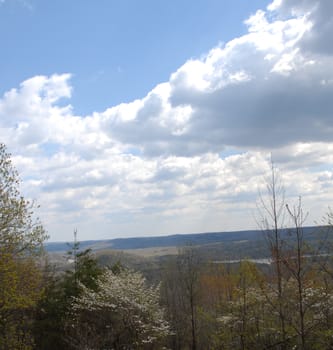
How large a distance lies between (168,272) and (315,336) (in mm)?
49859

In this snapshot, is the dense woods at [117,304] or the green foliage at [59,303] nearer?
the dense woods at [117,304]

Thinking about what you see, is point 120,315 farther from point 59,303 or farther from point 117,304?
point 59,303

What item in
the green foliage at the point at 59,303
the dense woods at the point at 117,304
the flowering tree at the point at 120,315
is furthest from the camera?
the green foliage at the point at 59,303

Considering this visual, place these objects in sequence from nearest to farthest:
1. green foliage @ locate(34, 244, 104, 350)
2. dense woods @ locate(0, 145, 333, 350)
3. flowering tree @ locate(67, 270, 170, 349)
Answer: dense woods @ locate(0, 145, 333, 350) < flowering tree @ locate(67, 270, 170, 349) < green foliage @ locate(34, 244, 104, 350)

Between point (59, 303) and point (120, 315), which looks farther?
point (59, 303)

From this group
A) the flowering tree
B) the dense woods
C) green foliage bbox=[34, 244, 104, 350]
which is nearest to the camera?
the dense woods

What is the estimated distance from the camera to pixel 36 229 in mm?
21250

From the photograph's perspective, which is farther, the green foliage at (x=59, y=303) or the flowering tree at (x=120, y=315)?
the green foliage at (x=59, y=303)

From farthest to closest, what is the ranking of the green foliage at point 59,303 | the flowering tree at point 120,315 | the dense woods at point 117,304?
the green foliage at point 59,303 < the flowering tree at point 120,315 < the dense woods at point 117,304

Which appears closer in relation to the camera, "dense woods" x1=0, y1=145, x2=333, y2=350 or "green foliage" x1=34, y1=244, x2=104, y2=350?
"dense woods" x1=0, y1=145, x2=333, y2=350

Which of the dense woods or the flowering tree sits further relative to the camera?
the flowering tree

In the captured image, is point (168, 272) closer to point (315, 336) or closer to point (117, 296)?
point (117, 296)

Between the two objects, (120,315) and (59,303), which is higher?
(59,303)

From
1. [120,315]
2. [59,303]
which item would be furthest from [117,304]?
[59,303]
